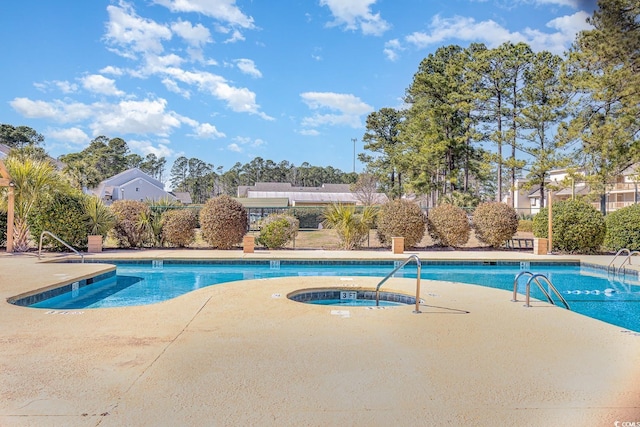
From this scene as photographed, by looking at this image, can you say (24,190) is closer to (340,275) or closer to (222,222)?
(222,222)

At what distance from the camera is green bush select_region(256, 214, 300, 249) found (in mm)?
13711

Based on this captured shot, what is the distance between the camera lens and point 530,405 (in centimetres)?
270

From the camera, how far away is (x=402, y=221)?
13.6m

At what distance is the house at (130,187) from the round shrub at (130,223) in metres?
26.0

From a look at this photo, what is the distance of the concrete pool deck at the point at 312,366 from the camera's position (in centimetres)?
257

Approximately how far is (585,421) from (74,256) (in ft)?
36.9

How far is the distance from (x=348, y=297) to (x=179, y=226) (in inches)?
318

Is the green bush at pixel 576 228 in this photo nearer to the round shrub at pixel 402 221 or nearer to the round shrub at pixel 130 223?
the round shrub at pixel 402 221

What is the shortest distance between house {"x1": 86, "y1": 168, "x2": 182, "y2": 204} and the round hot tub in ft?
112

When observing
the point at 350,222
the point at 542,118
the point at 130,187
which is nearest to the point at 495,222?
the point at 350,222

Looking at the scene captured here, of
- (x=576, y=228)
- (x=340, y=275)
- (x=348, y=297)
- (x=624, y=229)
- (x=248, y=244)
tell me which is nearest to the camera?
(x=348, y=297)

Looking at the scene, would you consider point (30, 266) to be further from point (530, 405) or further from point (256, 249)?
point (530, 405)

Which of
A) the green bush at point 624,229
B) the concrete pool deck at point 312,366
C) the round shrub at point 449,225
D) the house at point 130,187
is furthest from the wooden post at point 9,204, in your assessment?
the house at point 130,187

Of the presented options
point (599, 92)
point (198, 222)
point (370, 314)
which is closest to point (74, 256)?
point (198, 222)
